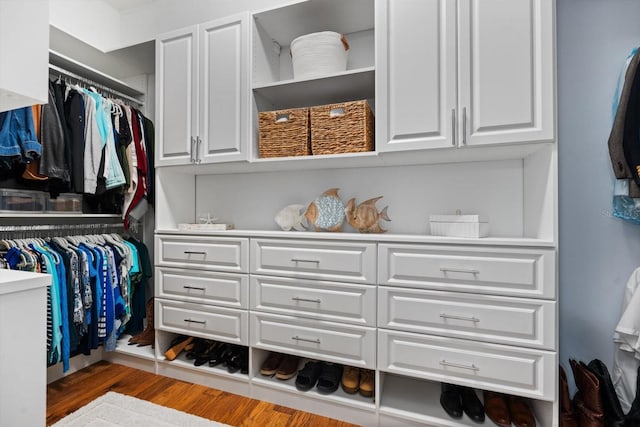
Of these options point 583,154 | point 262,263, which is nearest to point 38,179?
point 262,263

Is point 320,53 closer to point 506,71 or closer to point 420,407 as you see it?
point 506,71

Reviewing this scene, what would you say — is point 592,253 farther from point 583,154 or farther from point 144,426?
point 144,426

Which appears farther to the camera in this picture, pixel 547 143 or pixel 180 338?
pixel 180 338

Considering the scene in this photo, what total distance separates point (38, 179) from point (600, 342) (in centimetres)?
302

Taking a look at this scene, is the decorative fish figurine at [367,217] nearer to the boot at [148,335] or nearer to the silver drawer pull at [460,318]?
the silver drawer pull at [460,318]

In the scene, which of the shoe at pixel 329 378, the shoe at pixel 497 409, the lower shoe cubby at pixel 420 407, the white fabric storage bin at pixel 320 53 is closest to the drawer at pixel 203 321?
the shoe at pixel 329 378

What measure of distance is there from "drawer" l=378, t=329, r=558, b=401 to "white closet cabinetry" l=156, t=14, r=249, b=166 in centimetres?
132

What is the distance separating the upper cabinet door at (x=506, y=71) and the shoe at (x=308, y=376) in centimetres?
145

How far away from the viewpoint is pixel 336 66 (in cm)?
180

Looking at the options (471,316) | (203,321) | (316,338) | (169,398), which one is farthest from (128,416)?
(471,316)

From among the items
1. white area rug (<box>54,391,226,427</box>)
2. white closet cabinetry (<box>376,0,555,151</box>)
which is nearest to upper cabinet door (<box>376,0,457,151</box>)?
white closet cabinetry (<box>376,0,555,151</box>)

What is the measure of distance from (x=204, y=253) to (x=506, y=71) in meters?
1.81

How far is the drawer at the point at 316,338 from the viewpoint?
1.62 m

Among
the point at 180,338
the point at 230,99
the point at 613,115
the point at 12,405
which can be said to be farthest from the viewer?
the point at 180,338
